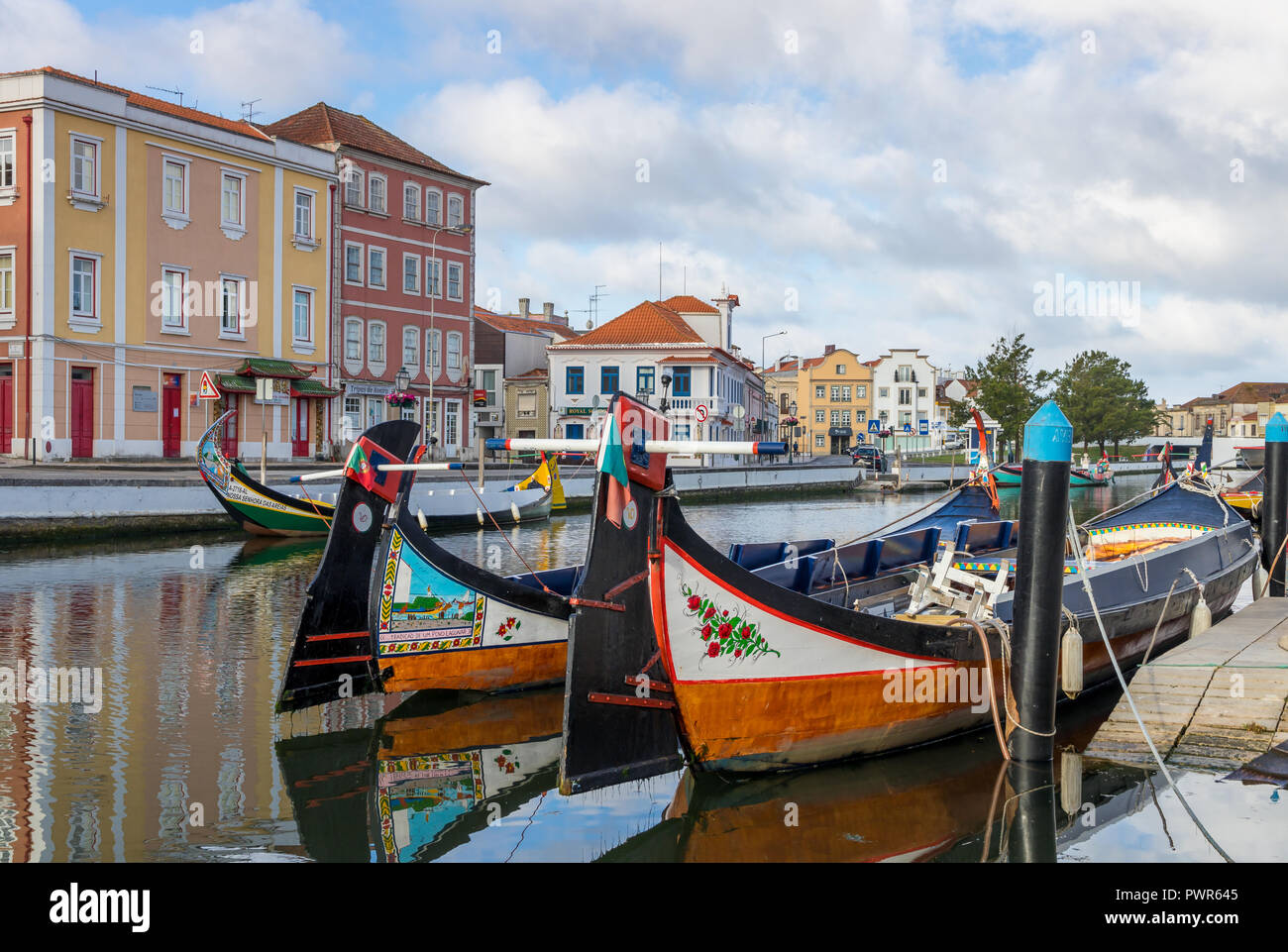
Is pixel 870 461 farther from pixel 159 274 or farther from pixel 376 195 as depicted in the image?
pixel 159 274

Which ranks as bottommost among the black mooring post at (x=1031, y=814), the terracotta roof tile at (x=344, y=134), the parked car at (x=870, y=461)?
the black mooring post at (x=1031, y=814)

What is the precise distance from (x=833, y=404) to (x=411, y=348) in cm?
5258

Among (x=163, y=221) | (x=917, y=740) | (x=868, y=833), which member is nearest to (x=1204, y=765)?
(x=917, y=740)

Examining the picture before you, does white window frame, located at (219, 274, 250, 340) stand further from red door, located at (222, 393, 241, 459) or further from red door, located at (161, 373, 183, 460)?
red door, located at (161, 373, 183, 460)

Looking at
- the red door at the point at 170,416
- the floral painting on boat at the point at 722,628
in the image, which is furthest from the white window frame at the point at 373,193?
the floral painting on boat at the point at 722,628

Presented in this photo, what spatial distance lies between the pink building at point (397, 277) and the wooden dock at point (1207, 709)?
1306 inches

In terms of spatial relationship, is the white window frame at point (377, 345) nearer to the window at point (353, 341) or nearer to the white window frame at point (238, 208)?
the window at point (353, 341)

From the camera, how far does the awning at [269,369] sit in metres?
→ 35.8

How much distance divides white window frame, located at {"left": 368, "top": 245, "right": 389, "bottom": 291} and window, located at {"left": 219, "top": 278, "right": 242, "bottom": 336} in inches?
255

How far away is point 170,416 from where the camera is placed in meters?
34.2

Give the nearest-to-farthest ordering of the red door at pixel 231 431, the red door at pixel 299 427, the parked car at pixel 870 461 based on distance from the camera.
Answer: the red door at pixel 231 431 < the red door at pixel 299 427 < the parked car at pixel 870 461

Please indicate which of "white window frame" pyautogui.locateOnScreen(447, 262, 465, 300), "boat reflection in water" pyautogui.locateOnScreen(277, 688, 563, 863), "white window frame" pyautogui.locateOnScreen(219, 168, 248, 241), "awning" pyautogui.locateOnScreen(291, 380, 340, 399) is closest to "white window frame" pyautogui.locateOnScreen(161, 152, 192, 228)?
"white window frame" pyautogui.locateOnScreen(219, 168, 248, 241)

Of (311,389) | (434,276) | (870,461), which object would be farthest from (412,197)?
(870,461)
